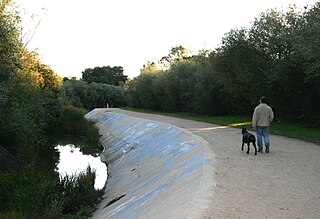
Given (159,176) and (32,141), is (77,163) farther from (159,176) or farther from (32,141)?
(159,176)

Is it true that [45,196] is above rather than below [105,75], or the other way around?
below

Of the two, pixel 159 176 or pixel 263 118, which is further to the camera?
pixel 263 118

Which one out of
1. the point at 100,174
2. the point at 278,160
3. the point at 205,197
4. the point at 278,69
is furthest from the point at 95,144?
the point at 205,197

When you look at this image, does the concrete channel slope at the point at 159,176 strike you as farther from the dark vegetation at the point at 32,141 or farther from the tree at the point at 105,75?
the tree at the point at 105,75

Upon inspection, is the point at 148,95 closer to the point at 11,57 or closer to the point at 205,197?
the point at 11,57

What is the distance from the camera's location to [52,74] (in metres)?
35.2

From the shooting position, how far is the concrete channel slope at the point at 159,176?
7.53 metres

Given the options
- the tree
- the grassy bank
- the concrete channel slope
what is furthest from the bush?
the tree

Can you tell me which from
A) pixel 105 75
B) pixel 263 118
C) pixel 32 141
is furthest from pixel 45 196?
pixel 105 75

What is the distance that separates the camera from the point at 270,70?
25516 millimetres

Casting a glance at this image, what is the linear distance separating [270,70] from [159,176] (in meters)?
16.2

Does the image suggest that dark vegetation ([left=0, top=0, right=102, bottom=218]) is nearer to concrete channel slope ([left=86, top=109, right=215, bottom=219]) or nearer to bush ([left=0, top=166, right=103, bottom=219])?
bush ([left=0, top=166, right=103, bottom=219])

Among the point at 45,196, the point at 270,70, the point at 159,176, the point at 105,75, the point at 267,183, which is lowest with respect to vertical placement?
the point at 45,196

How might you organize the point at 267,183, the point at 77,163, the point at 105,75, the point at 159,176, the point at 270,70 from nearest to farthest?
the point at 267,183
the point at 159,176
the point at 77,163
the point at 270,70
the point at 105,75
